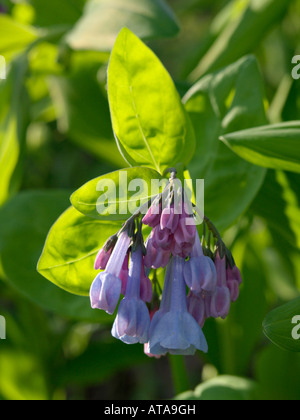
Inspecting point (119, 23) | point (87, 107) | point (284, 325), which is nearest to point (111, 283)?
point (284, 325)

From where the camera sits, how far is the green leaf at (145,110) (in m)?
0.52

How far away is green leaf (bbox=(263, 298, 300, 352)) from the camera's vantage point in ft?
1.62

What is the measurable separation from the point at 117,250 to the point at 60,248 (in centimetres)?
10

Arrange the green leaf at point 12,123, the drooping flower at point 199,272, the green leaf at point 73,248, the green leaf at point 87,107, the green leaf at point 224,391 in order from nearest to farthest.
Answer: the drooping flower at point 199,272 < the green leaf at point 73,248 < the green leaf at point 224,391 < the green leaf at point 12,123 < the green leaf at point 87,107

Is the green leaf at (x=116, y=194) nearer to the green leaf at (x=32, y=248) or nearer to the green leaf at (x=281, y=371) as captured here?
the green leaf at (x=32, y=248)

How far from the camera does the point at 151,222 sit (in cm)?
46

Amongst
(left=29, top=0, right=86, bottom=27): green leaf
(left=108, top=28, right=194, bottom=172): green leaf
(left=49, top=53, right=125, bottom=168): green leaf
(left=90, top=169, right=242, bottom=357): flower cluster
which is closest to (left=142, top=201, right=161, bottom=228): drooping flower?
(left=90, top=169, right=242, bottom=357): flower cluster

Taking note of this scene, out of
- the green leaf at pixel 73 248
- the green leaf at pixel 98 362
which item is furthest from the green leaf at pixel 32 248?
the green leaf at pixel 98 362

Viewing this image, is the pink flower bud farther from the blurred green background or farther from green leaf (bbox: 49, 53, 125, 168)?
green leaf (bbox: 49, 53, 125, 168)

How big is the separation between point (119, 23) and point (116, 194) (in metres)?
0.31

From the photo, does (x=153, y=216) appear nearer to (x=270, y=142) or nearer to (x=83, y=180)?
(x=270, y=142)

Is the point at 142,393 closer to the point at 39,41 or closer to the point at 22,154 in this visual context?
the point at 22,154

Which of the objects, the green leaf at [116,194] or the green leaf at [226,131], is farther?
the green leaf at [226,131]
